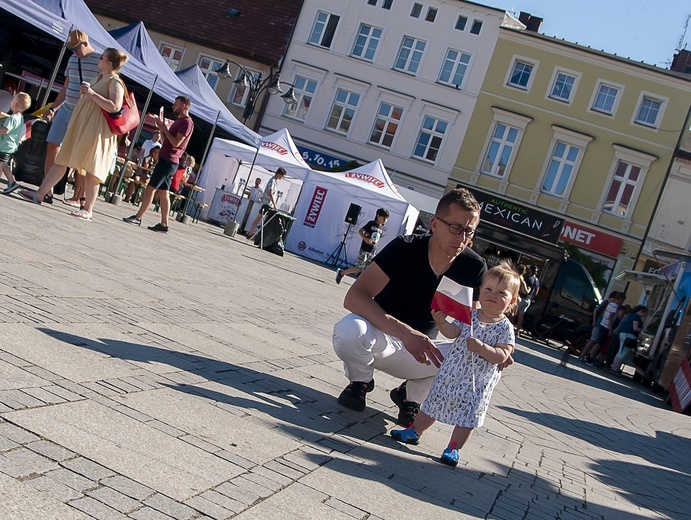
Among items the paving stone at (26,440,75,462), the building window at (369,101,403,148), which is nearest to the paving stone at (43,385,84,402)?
the paving stone at (26,440,75,462)

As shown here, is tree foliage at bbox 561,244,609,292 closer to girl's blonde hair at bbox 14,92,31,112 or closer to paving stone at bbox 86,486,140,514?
girl's blonde hair at bbox 14,92,31,112

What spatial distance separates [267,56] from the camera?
141 feet

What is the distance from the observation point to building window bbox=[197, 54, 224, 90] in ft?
144

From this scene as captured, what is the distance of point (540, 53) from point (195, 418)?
3952 cm

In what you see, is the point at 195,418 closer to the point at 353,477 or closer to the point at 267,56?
the point at 353,477

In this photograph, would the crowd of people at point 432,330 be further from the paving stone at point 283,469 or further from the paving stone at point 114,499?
the paving stone at point 114,499

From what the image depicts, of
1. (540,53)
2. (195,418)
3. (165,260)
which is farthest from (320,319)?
(540,53)

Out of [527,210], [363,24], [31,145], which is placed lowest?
[31,145]

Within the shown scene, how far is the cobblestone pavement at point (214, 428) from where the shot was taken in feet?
10.2

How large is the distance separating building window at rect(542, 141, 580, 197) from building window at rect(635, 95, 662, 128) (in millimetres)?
3001

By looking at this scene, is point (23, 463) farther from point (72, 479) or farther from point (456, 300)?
point (456, 300)

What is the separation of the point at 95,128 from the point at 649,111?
3404 centimetres

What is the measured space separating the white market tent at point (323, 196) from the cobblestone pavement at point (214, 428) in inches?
692

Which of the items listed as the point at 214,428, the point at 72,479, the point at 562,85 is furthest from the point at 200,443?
the point at 562,85
